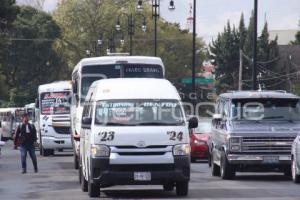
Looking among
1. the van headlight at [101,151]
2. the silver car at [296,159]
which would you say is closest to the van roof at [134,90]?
the van headlight at [101,151]

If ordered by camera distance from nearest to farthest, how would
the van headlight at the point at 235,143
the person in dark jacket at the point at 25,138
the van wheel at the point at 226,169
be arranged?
the van headlight at the point at 235,143, the van wheel at the point at 226,169, the person in dark jacket at the point at 25,138

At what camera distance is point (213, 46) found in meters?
111

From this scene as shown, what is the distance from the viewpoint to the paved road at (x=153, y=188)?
20.9 metres

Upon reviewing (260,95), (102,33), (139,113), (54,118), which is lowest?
(54,118)

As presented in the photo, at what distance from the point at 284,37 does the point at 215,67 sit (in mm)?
48830

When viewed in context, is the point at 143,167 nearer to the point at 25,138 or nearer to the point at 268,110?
the point at 268,110

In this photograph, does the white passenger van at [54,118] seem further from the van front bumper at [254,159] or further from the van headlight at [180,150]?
the van headlight at [180,150]

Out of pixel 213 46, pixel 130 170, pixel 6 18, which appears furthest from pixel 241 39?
pixel 130 170

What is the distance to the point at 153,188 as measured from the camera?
23109mm

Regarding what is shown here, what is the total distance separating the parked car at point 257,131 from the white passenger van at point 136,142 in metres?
5.26

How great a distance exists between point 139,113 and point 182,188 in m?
1.82

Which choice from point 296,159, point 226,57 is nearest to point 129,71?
point 296,159

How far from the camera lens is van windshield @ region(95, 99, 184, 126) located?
20078 millimetres

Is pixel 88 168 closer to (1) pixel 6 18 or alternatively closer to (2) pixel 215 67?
(1) pixel 6 18
